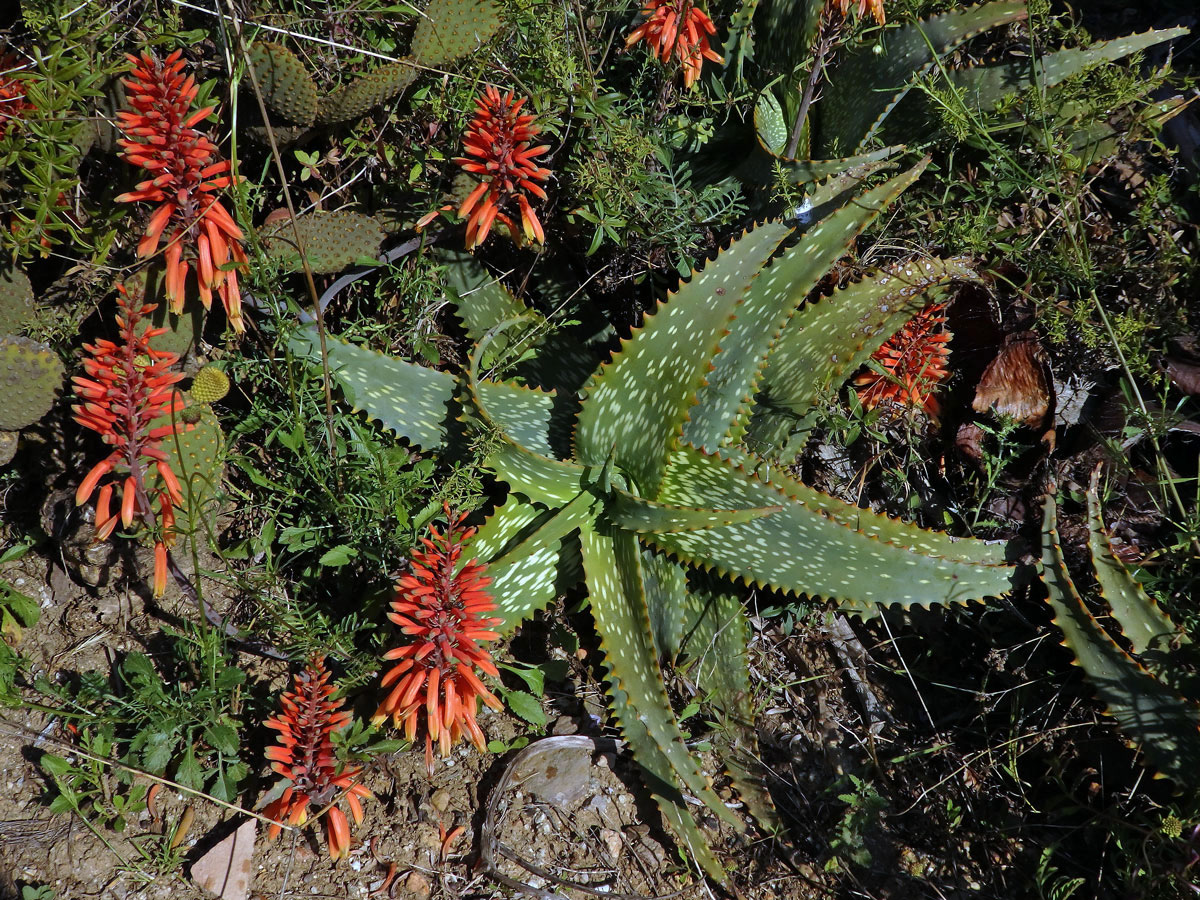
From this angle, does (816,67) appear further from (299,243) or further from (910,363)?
(299,243)

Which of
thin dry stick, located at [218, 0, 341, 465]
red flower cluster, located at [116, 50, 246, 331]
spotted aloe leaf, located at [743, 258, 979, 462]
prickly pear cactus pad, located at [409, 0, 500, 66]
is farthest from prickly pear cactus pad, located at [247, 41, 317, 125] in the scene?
spotted aloe leaf, located at [743, 258, 979, 462]

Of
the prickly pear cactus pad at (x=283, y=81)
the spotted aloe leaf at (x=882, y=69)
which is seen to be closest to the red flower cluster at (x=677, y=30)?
the spotted aloe leaf at (x=882, y=69)

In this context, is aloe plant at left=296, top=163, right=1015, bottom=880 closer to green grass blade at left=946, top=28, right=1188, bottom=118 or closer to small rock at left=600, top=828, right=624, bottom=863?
small rock at left=600, top=828, right=624, bottom=863

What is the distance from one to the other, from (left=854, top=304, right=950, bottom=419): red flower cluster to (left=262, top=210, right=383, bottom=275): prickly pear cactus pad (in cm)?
144

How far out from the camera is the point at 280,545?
230 cm

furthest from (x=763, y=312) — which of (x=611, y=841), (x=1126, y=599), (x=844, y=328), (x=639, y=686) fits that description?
(x=611, y=841)

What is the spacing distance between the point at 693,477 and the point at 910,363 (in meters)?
0.84

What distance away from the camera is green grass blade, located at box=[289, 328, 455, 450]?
207 cm

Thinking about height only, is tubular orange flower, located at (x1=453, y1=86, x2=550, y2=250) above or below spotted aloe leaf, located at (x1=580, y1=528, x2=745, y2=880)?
above

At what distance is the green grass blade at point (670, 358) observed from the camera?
6.35ft

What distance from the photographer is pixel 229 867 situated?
6.42 ft

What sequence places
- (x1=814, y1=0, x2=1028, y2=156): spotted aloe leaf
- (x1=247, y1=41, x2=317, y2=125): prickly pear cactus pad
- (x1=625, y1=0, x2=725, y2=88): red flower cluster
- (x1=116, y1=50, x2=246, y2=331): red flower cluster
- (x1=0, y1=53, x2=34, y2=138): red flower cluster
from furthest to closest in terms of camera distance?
(x1=814, y1=0, x2=1028, y2=156): spotted aloe leaf
(x1=625, y1=0, x2=725, y2=88): red flower cluster
(x1=247, y1=41, x2=317, y2=125): prickly pear cactus pad
(x1=0, y1=53, x2=34, y2=138): red flower cluster
(x1=116, y1=50, x2=246, y2=331): red flower cluster

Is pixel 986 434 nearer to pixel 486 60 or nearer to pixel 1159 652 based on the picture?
pixel 1159 652

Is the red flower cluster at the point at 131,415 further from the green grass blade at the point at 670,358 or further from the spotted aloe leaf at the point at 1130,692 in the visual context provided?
the spotted aloe leaf at the point at 1130,692
